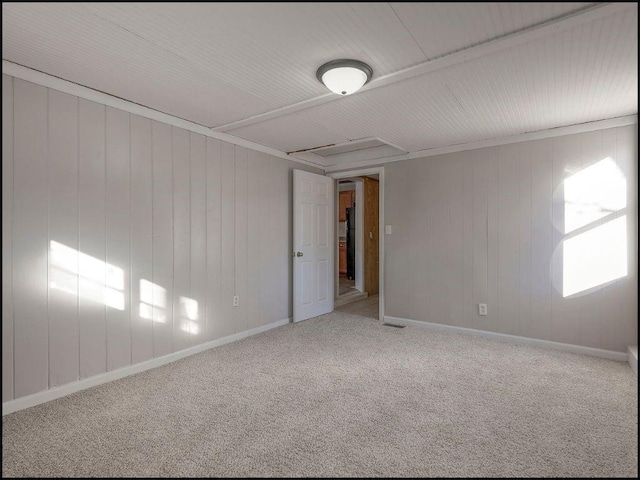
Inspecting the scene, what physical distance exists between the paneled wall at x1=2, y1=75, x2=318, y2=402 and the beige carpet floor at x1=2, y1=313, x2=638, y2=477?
364 millimetres

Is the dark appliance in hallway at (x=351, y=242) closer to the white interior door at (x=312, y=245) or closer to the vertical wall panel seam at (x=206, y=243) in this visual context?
the white interior door at (x=312, y=245)

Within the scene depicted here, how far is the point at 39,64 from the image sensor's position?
2.21 meters

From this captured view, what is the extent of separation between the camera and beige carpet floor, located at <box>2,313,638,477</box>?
1713mm

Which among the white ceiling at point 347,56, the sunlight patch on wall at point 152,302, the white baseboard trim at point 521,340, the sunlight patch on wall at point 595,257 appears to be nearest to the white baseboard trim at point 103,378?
the sunlight patch on wall at point 152,302

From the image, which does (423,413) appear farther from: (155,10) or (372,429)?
(155,10)

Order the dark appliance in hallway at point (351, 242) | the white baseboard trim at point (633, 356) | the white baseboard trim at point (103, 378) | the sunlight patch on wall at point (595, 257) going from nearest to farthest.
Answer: the white baseboard trim at point (103, 378)
the white baseboard trim at point (633, 356)
the sunlight patch on wall at point (595, 257)
the dark appliance in hallway at point (351, 242)

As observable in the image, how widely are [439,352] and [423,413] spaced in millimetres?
1242

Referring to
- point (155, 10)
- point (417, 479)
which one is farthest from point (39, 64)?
point (417, 479)

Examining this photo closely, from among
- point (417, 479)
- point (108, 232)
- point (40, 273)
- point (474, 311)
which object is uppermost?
point (108, 232)

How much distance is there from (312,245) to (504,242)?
2.28 m

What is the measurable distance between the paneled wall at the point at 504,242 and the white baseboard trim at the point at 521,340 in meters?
0.05

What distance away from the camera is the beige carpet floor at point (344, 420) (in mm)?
1713

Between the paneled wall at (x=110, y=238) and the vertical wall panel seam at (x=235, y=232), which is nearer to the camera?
the paneled wall at (x=110, y=238)

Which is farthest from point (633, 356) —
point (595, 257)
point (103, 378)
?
point (103, 378)
